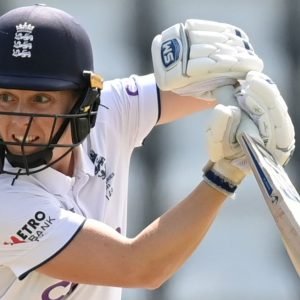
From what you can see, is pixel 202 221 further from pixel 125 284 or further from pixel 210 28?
pixel 210 28

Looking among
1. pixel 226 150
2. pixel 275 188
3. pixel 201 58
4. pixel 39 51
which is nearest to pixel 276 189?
pixel 275 188

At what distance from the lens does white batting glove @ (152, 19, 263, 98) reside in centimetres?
351

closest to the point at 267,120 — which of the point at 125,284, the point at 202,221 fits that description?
the point at 202,221

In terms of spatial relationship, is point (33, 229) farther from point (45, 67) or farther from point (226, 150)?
point (226, 150)

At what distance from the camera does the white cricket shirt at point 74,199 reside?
3.47 meters

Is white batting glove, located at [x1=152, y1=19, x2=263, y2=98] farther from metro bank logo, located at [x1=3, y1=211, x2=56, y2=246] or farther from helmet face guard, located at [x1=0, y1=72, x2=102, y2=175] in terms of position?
metro bank logo, located at [x1=3, y1=211, x2=56, y2=246]

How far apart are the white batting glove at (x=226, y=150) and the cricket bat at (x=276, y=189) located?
3 centimetres

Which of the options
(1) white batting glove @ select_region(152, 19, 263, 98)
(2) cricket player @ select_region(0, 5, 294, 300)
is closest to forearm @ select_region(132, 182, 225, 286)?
(2) cricket player @ select_region(0, 5, 294, 300)

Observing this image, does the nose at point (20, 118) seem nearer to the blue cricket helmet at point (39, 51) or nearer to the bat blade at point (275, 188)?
the blue cricket helmet at point (39, 51)

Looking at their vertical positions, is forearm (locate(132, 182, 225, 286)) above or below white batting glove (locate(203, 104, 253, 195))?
below

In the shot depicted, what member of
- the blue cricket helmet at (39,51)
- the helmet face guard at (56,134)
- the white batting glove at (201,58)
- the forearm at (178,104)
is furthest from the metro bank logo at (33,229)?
the forearm at (178,104)

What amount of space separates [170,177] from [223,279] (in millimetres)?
485

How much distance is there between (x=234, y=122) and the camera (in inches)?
133

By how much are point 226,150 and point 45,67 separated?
1.68 ft
